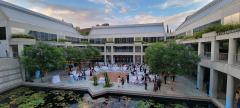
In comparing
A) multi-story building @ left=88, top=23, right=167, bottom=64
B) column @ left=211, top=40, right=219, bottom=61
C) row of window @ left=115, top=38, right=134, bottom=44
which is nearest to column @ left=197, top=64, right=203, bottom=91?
column @ left=211, top=40, right=219, bottom=61

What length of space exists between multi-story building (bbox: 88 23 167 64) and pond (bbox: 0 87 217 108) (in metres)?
28.2

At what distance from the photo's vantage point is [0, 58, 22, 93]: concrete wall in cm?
2019

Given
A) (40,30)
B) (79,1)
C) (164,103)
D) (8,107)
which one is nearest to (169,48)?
(164,103)

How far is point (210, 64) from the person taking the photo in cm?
1620

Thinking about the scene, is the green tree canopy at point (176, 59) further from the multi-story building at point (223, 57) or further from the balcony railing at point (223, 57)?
the balcony railing at point (223, 57)

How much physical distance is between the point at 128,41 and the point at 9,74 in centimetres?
3221

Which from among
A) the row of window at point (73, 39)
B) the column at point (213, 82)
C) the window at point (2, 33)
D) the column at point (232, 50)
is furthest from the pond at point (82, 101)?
the row of window at point (73, 39)

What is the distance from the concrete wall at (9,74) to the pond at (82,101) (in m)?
2.10

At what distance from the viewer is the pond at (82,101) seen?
14.9 m

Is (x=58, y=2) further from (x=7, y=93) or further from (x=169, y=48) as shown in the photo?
(x=169, y=48)

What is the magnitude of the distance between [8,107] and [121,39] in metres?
36.4

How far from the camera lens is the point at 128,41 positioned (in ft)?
154

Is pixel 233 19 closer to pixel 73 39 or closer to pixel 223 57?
pixel 223 57

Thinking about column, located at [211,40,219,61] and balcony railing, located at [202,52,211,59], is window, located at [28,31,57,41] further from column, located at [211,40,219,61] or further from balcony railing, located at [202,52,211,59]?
column, located at [211,40,219,61]
